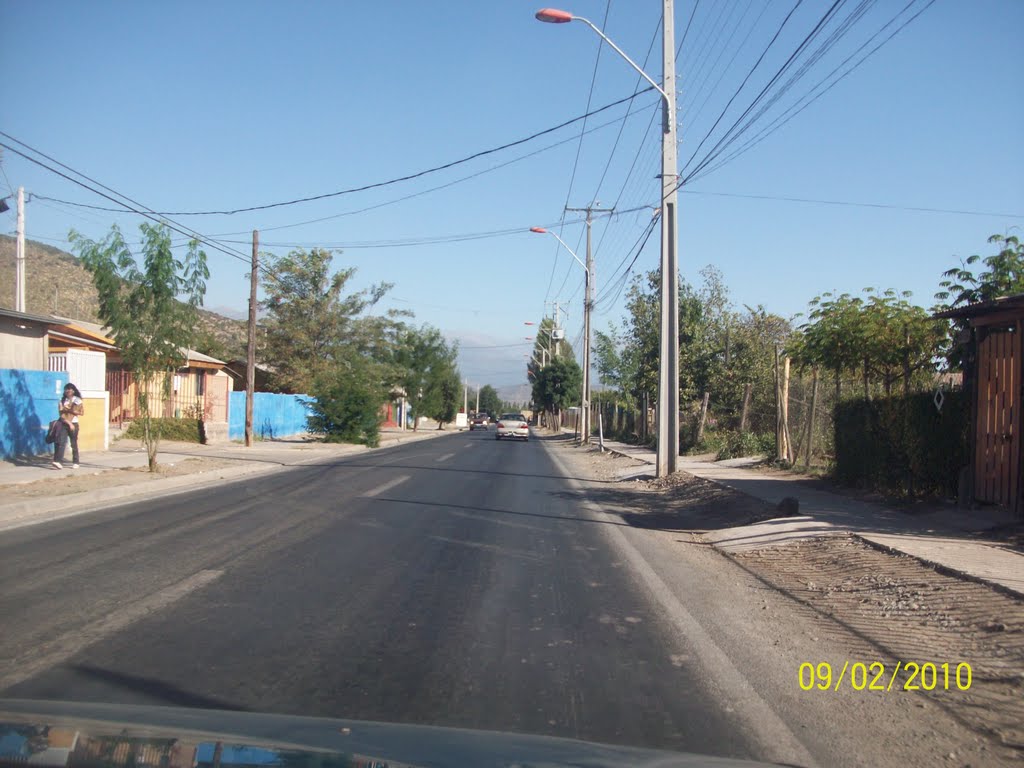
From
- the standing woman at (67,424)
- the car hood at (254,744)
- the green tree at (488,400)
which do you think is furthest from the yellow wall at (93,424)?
the green tree at (488,400)

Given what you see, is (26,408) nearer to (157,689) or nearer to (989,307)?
(157,689)

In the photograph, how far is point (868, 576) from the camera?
8.24 m

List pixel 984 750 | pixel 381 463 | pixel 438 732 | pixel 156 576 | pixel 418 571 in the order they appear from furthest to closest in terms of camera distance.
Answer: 1. pixel 381 463
2. pixel 418 571
3. pixel 156 576
4. pixel 984 750
5. pixel 438 732

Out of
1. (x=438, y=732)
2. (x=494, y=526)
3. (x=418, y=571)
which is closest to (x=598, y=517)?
(x=494, y=526)

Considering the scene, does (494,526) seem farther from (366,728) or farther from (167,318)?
(167,318)

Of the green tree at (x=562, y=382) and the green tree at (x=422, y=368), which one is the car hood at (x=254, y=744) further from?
the green tree at (x=562, y=382)

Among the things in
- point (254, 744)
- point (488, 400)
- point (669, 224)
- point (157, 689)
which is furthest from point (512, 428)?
point (488, 400)

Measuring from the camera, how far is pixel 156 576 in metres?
7.94

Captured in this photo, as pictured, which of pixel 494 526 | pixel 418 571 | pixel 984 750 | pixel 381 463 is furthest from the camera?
pixel 381 463

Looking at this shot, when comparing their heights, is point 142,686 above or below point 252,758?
below

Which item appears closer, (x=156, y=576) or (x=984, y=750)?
(x=984, y=750)

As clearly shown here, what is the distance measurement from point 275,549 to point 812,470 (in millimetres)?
12357

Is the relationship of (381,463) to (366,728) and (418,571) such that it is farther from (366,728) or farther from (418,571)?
(366,728)

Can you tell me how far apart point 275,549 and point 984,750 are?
725cm
